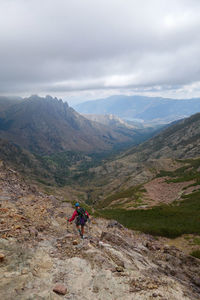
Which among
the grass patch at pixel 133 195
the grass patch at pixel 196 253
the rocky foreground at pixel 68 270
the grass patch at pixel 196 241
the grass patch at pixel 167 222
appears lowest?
the grass patch at pixel 133 195

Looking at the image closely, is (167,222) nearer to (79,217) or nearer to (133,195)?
(79,217)

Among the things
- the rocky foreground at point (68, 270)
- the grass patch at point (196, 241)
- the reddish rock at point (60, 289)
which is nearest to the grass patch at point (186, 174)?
the grass patch at point (196, 241)

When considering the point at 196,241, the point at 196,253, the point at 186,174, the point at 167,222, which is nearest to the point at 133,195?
the point at 186,174

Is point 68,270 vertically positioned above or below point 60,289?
below

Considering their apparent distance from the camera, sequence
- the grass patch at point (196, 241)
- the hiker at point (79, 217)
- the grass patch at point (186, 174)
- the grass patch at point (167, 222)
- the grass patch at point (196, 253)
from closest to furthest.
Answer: the hiker at point (79, 217), the grass patch at point (196, 253), the grass patch at point (196, 241), the grass patch at point (167, 222), the grass patch at point (186, 174)

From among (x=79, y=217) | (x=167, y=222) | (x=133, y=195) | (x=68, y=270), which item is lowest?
(x=133, y=195)

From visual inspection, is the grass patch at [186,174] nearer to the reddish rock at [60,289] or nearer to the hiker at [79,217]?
the hiker at [79,217]

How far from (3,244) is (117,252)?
388 inches

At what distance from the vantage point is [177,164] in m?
166

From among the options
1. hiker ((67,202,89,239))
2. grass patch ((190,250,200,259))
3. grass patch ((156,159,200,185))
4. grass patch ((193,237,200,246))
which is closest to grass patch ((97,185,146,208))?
grass patch ((156,159,200,185))

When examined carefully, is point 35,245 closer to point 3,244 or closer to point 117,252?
point 3,244

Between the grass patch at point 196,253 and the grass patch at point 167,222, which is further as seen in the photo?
the grass patch at point 167,222

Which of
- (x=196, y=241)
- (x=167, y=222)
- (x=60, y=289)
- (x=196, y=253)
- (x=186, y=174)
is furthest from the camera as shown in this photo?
(x=186, y=174)


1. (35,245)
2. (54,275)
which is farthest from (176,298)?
(35,245)
